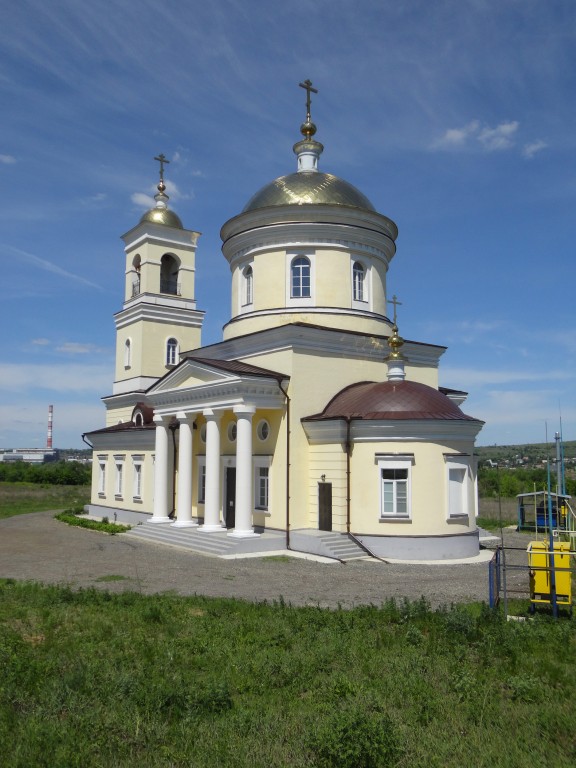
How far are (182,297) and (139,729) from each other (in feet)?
84.8

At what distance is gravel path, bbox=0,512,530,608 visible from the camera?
43.9ft

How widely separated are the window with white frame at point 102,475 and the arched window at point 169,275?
8.20 m

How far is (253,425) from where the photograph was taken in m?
21.3

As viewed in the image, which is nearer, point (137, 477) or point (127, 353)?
point (137, 477)

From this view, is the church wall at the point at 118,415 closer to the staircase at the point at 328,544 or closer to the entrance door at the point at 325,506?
the entrance door at the point at 325,506

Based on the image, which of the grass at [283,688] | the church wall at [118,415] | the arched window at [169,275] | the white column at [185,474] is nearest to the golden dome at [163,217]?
the arched window at [169,275]

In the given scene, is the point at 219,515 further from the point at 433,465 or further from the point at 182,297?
the point at 182,297

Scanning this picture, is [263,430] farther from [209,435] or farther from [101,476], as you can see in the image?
[101,476]

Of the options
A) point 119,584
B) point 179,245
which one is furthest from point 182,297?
point 119,584

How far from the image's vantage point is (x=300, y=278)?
2316cm

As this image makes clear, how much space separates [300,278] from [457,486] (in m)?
8.81

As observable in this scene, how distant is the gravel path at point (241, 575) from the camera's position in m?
13.4

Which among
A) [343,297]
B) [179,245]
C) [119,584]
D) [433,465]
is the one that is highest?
[179,245]

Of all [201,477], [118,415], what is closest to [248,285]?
[201,477]
